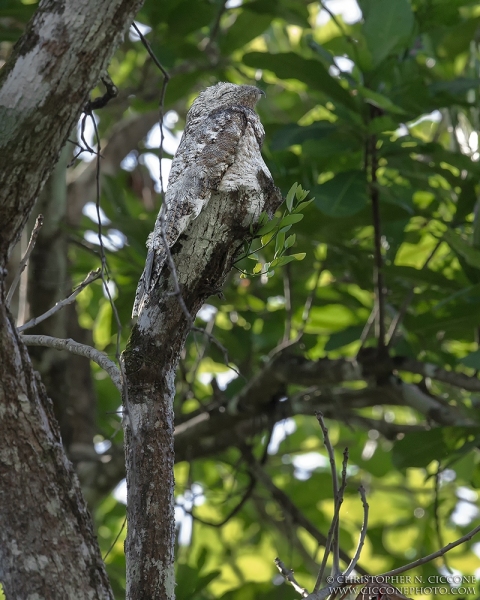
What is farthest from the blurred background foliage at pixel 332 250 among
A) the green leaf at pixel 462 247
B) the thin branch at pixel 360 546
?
the thin branch at pixel 360 546

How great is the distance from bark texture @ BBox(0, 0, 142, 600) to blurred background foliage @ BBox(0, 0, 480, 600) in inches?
34.6

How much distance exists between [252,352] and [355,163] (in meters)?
1.15

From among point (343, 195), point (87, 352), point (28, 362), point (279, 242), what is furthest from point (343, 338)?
point (28, 362)

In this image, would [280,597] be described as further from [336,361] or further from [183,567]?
[336,361]

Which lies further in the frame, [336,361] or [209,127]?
[336,361]

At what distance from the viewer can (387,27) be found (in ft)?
8.20

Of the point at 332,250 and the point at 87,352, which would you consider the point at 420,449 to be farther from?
the point at 87,352

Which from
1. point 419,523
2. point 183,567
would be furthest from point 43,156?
point 419,523

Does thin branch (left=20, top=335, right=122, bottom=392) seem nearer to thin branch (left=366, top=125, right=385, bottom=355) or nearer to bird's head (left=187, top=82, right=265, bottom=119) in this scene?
bird's head (left=187, top=82, right=265, bottom=119)

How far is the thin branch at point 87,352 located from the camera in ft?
4.77

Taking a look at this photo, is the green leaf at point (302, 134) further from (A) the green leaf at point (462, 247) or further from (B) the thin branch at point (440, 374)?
(B) the thin branch at point (440, 374)

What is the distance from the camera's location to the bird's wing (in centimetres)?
161

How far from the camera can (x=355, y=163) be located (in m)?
3.01

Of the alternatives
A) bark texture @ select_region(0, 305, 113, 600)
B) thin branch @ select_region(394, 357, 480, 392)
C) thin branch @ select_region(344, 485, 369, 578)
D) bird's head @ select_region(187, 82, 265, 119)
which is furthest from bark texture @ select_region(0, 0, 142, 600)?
thin branch @ select_region(394, 357, 480, 392)
